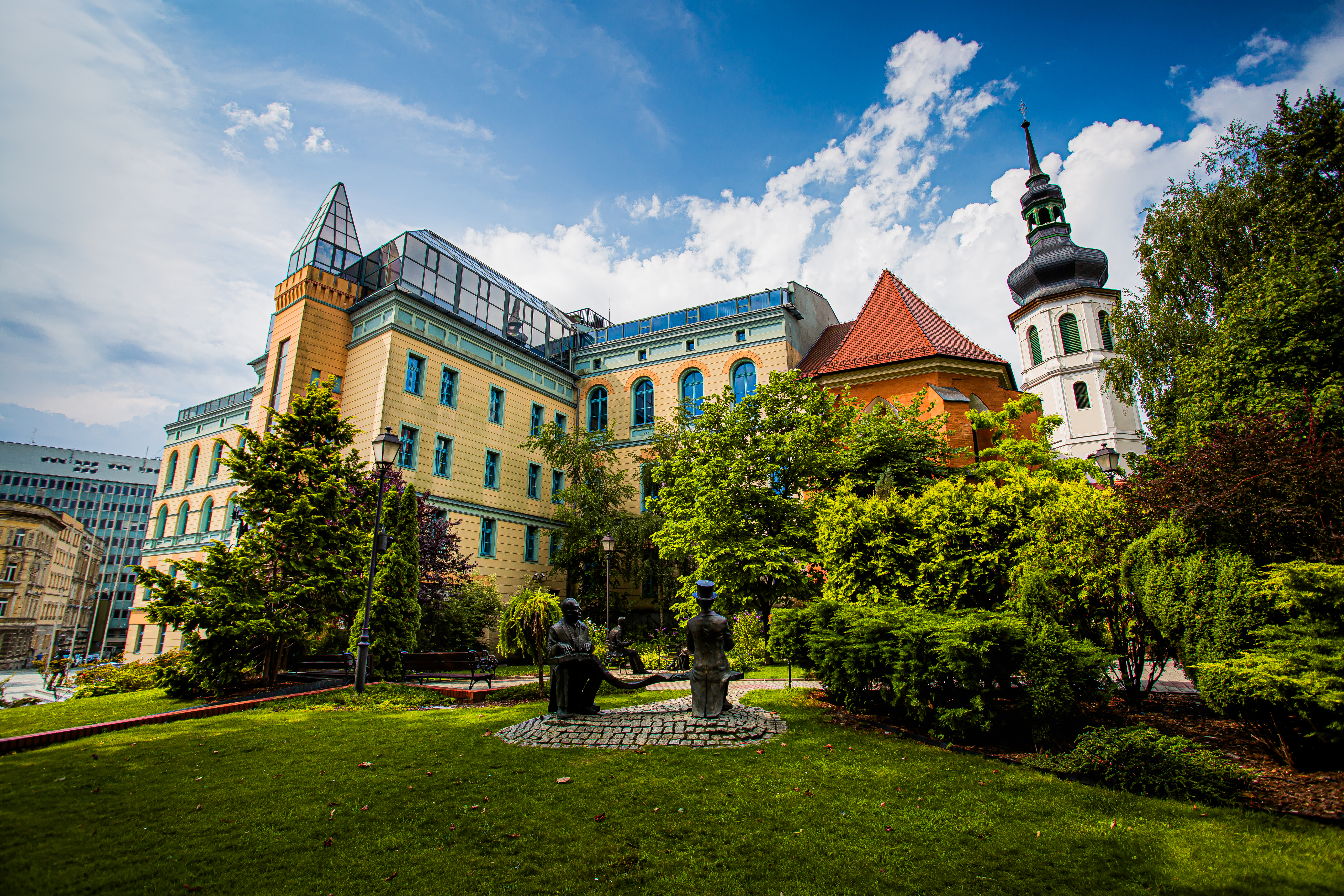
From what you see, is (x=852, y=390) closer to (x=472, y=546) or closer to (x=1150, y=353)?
(x=1150, y=353)

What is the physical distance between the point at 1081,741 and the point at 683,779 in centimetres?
392

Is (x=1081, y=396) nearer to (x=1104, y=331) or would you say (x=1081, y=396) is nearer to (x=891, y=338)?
(x=1104, y=331)

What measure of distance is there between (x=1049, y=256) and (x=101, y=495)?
140 m

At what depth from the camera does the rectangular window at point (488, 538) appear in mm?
25516

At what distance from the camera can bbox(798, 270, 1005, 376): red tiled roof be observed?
25.3m

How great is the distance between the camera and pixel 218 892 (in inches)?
136

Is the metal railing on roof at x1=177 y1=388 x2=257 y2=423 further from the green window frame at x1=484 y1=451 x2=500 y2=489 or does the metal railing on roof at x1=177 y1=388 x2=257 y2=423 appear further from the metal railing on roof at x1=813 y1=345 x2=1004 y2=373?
the metal railing on roof at x1=813 y1=345 x2=1004 y2=373

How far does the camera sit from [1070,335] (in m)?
39.1

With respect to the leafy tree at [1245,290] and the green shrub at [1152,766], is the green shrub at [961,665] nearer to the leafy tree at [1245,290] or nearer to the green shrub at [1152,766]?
the green shrub at [1152,766]

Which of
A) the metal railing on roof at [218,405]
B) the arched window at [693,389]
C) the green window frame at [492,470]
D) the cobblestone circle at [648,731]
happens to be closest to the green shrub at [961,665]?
the cobblestone circle at [648,731]

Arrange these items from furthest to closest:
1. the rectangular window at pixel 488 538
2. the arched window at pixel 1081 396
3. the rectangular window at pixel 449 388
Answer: the arched window at pixel 1081 396 → the rectangular window at pixel 488 538 → the rectangular window at pixel 449 388

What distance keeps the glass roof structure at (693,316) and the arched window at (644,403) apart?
8.86ft

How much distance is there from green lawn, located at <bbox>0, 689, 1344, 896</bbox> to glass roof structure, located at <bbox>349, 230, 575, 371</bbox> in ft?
71.3

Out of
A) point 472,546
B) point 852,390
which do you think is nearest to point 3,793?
point 472,546
